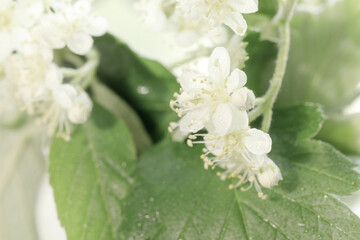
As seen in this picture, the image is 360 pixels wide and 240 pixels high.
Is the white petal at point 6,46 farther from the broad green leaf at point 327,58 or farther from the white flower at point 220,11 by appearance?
the broad green leaf at point 327,58

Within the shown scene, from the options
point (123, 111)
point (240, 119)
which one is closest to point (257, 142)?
point (240, 119)

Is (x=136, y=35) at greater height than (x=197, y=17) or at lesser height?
lesser

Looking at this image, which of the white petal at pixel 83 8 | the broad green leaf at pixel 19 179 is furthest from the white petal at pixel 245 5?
the broad green leaf at pixel 19 179

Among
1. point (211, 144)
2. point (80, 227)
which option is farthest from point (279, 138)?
point (80, 227)

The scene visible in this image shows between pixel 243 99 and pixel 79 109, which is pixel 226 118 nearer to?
pixel 243 99

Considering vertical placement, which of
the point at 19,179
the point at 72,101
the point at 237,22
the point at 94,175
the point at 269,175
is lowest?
the point at 19,179

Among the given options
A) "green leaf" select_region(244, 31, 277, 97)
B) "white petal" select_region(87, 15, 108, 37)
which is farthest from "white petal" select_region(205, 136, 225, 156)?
"white petal" select_region(87, 15, 108, 37)

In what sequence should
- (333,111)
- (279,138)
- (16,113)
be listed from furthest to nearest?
(16,113), (333,111), (279,138)

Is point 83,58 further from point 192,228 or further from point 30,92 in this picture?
point 192,228
